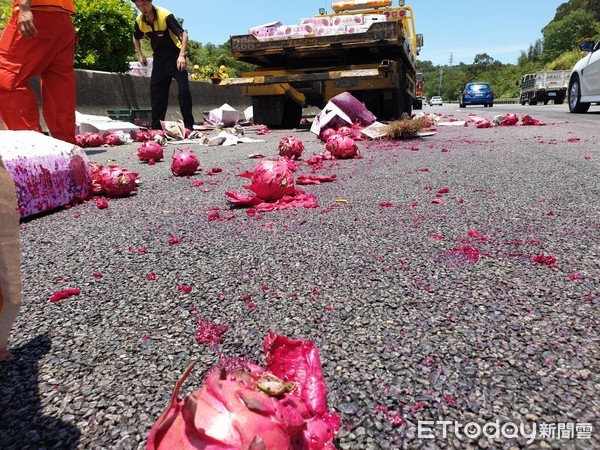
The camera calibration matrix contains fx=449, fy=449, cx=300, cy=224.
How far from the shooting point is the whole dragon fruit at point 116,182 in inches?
→ 130

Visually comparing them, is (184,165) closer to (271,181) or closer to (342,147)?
(271,181)

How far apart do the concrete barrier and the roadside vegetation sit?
1307 mm

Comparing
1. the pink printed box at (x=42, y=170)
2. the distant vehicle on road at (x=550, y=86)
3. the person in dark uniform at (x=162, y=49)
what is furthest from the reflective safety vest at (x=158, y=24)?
the distant vehicle on road at (x=550, y=86)

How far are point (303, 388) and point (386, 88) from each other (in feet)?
24.2

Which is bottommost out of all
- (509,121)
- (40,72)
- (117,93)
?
(509,121)

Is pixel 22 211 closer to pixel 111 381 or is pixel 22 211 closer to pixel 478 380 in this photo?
pixel 111 381

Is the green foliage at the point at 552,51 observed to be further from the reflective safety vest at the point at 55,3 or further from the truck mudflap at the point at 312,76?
the reflective safety vest at the point at 55,3

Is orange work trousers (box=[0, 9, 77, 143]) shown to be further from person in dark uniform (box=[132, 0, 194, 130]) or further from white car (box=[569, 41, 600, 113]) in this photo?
white car (box=[569, 41, 600, 113])

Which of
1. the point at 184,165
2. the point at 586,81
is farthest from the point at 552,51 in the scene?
the point at 184,165

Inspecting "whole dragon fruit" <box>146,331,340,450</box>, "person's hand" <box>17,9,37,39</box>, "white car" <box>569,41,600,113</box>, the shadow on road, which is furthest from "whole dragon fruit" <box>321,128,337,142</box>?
"white car" <box>569,41,600,113</box>

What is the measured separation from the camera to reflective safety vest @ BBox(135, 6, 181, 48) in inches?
267

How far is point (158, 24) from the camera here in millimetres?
6832

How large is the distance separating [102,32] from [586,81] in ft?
38.6

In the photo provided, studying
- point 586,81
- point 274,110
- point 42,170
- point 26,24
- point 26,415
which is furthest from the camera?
point 586,81
